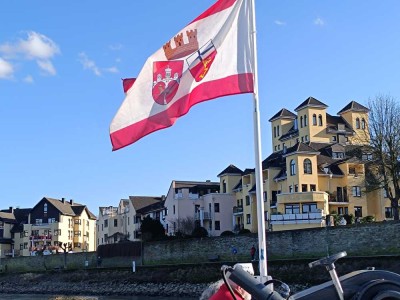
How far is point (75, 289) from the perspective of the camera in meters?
59.6

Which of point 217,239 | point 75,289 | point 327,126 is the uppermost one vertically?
point 327,126

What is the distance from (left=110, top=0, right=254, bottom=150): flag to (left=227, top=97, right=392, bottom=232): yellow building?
45.1m

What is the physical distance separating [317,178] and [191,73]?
5634 centimetres

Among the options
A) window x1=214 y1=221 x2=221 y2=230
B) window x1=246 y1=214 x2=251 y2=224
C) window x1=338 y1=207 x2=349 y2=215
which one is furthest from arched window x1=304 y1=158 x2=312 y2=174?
window x1=214 y1=221 x2=221 y2=230

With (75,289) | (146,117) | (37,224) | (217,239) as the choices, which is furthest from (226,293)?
(37,224)

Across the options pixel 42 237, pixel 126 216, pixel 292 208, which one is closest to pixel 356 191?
pixel 292 208

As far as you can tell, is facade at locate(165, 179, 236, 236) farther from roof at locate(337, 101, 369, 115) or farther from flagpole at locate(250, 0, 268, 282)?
flagpole at locate(250, 0, 268, 282)

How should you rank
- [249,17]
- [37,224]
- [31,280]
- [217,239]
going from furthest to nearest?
1. [37,224]
2. [31,280]
3. [217,239]
4. [249,17]

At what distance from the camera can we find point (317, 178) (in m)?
62.8

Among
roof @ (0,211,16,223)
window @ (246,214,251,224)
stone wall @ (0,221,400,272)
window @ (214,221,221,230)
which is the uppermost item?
roof @ (0,211,16,223)

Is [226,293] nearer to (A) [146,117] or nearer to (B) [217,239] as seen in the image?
(A) [146,117]

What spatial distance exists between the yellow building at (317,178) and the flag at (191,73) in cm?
4507

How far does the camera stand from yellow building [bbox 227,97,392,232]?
186ft

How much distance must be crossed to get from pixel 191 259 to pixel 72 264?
23845 mm
